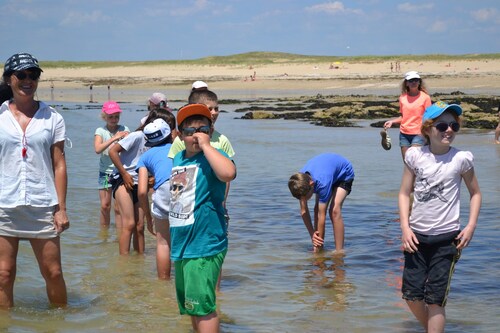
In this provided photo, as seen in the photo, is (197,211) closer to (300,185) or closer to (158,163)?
(158,163)

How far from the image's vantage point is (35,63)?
18.2 ft

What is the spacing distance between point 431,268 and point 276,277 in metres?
2.76

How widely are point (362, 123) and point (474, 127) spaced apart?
188 inches

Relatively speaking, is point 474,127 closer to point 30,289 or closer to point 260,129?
point 260,129

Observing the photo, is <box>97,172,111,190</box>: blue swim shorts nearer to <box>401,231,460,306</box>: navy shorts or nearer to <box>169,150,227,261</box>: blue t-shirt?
<box>169,150,227,261</box>: blue t-shirt

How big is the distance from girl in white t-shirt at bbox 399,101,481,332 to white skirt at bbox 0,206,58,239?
8.12 feet

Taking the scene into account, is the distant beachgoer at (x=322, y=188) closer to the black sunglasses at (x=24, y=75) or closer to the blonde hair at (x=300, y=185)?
the blonde hair at (x=300, y=185)

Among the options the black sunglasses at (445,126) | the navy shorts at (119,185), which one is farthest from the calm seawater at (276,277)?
the black sunglasses at (445,126)

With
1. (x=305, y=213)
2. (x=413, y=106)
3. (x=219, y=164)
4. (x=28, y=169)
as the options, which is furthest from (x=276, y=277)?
(x=413, y=106)

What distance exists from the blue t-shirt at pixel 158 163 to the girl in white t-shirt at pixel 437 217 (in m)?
2.30

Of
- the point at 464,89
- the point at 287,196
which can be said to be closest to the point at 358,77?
the point at 464,89

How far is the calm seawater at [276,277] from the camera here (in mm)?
6152

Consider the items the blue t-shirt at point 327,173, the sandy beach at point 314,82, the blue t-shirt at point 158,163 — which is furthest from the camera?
the sandy beach at point 314,82

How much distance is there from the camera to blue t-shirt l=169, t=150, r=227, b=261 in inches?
189
